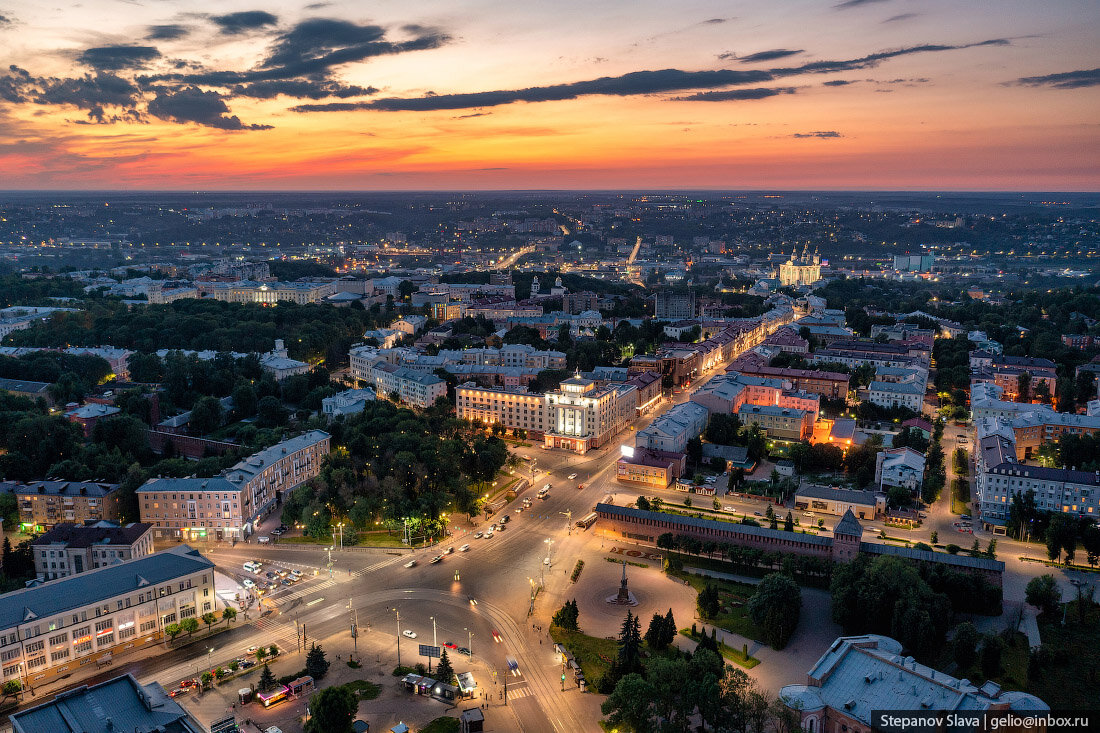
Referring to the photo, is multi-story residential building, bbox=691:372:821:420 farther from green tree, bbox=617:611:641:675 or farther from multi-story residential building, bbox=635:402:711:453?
green tree, bbox=617:611:641:675

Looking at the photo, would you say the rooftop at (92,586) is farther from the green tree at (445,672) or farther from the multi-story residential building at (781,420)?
the multi-story residential building at (781,420)

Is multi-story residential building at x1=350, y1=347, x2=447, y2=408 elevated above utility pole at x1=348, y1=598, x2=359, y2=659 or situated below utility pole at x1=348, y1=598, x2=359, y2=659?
above

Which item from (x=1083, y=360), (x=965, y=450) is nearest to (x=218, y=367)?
(x=965, y=450)

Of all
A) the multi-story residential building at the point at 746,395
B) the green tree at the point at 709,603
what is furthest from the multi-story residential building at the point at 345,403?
the green tree at the point at 709,603

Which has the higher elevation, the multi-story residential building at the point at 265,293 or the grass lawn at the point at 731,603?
the multi-story residential building at the point at 265,293

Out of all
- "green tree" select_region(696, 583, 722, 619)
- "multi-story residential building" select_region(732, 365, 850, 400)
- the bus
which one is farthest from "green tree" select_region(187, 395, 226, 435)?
"multi-story residential building" select_region(732, 365, 850, 400)

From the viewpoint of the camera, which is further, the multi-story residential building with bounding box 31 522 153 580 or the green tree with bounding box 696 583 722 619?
the multi-story residential building with bounding box 31 522 153 580

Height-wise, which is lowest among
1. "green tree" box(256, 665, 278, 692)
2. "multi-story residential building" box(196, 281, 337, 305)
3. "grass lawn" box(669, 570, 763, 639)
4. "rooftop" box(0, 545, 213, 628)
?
"grass lawn" box(669, 570, 763, 639)

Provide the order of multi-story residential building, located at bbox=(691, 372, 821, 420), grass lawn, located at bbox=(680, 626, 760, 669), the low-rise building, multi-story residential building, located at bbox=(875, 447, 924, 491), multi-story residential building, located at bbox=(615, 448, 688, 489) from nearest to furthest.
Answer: grass lawn, located at bbox=(680, 626, 760, 669)
the low-rise building
multi-story residential building, located at bbox=(875, 447, 924, 491)
multi-story residential building, located at bbox=(615, 448, 688, 489)
multi-story residential building, located at bbox=(691, 372, 821, 420)
